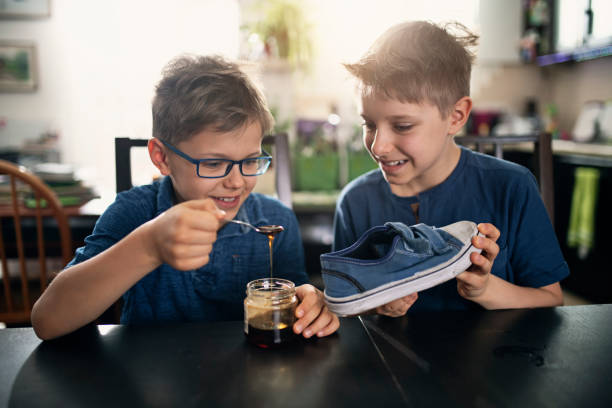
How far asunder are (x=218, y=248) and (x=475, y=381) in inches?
26.1

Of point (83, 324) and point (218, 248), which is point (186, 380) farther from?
point (218, 248)

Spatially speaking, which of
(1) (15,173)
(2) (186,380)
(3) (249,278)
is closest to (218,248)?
(3) (249,278)

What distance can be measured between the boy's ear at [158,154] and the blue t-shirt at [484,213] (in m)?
0.47

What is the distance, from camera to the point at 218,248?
3.55 feet

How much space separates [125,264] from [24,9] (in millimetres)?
3820

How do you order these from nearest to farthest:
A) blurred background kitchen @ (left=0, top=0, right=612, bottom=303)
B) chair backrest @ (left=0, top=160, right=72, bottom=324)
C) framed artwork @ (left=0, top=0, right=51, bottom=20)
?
chair backrest @ (left=0, top=160, right=72, bottom=324) < blurred background kitchen @ (left=0, top=0, right=612, bottom=303) < framed artwork @ (left=0, top=0, right=51, bottom=20)

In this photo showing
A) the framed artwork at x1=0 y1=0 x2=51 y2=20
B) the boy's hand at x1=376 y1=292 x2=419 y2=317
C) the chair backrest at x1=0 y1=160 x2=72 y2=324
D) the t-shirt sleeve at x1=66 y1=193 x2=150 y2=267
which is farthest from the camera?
the framed artwork at x1=0 y1=0 x2=51 y2=20

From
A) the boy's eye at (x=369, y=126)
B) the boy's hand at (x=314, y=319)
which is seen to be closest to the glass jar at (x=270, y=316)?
the boy's hand at (x=314, y=319)

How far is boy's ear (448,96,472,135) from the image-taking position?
3.61ft

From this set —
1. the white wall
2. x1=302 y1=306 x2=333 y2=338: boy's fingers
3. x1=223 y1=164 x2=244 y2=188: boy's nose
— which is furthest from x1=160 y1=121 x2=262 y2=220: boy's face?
the white wall

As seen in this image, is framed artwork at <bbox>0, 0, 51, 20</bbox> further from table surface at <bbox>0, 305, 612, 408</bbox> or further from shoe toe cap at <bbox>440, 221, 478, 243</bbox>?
shoe toe cap at <bbox>440, 221, 478, 243</bbox>

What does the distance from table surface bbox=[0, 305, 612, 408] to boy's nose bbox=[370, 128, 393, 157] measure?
0.39 metres

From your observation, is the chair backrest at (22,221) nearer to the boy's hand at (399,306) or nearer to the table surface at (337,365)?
the table surface at (337,365)

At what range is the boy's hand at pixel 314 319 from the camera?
0.71 meters
